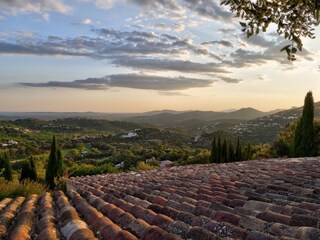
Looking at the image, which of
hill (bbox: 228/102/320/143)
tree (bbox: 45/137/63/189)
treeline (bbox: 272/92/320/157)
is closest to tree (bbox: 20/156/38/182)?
tree (bbox: 45/137/63/189)

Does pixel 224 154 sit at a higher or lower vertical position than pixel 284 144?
lower

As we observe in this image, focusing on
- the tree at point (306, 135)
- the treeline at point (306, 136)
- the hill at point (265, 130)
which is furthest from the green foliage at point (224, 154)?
the hill at point (265, 130)

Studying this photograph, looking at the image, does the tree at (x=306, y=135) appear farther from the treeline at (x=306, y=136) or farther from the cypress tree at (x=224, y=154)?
the cypress tree at (x=224, y=154)

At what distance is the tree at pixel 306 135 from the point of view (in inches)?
1004

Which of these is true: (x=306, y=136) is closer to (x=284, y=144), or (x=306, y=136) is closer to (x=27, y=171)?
(x=284, y=144)

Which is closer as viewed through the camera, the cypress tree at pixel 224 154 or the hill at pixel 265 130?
the cypress tree at pixel 224 154

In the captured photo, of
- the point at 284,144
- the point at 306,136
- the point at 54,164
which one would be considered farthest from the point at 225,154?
the point at 54,164

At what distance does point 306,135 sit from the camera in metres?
25.6

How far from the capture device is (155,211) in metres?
4.38

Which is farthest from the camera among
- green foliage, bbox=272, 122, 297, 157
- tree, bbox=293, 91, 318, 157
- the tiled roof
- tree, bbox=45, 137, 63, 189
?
green foliage, bbox=272, 122, 297, 157

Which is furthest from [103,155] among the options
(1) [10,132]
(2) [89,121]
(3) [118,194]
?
(2) [89,121]

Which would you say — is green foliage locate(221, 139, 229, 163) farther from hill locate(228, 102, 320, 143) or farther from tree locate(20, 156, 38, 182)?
hill locate(228, 102, 320, 143)

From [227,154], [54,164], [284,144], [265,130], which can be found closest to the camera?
[54,164]

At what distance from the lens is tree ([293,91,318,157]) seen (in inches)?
1004
